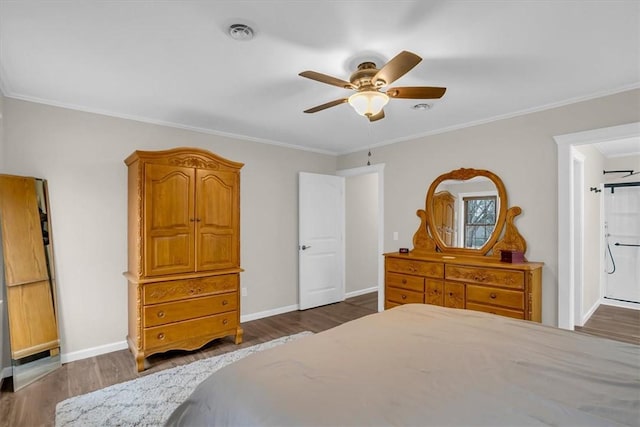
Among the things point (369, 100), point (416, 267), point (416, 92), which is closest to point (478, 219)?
point (416, 267)

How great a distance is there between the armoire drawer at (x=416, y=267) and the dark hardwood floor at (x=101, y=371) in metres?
1.10

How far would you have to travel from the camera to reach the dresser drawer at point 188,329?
2969mm

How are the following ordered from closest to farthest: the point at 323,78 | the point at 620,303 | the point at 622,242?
the point at 323,78 < the point at 620,303 < the point at 622,242

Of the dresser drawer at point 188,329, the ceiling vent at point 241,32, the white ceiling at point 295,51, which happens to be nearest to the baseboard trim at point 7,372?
the dresser drawer at point 188,329

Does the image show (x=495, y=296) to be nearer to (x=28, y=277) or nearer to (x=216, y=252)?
(x=216, y=252)

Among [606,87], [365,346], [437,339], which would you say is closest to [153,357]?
[365,346]

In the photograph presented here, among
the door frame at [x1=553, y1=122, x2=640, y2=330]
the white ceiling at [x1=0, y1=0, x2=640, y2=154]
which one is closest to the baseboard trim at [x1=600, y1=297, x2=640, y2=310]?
the door frame at [x1=553, y1=122, x2=640, y2=330]

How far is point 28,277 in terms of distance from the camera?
2.78m

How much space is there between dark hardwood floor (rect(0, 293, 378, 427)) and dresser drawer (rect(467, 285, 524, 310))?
1782mm

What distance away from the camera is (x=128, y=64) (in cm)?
228

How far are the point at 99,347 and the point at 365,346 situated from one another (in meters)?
3.06

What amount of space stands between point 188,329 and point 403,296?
2.33 m

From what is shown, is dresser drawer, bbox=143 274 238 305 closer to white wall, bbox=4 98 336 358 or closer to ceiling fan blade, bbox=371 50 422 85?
white wall, bbox=4 98 336 358

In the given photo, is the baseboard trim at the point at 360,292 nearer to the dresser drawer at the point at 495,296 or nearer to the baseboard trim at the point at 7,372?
the dresser drawer at the point at 495,296
